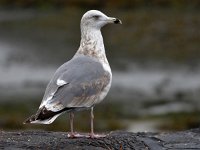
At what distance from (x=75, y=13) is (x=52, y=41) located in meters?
5.11

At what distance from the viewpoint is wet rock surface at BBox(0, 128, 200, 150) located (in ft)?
26.7

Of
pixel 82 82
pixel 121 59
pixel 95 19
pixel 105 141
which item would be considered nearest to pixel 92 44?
pixel 95 19

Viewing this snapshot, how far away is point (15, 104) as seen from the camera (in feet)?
63.3

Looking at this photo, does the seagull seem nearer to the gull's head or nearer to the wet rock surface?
the gull's head

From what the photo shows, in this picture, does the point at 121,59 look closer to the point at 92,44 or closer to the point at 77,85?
the point at 92,44

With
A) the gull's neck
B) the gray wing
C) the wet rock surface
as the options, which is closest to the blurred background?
the wet rock surface

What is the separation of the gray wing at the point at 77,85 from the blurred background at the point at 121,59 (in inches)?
348

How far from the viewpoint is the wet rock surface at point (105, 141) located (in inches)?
320

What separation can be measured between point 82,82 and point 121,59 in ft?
54.8

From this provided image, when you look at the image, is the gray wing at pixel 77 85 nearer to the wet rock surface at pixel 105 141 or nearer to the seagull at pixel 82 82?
the seagull at pixel 82 82

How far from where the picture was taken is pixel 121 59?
24578 millimetres

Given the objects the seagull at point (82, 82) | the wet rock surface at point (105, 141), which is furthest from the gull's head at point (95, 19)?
the wet rock surface at point (105, 141)

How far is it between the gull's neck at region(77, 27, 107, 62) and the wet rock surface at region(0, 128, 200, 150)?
0.94 metres

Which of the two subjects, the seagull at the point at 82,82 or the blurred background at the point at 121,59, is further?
the blurred background at the point at 121,59
